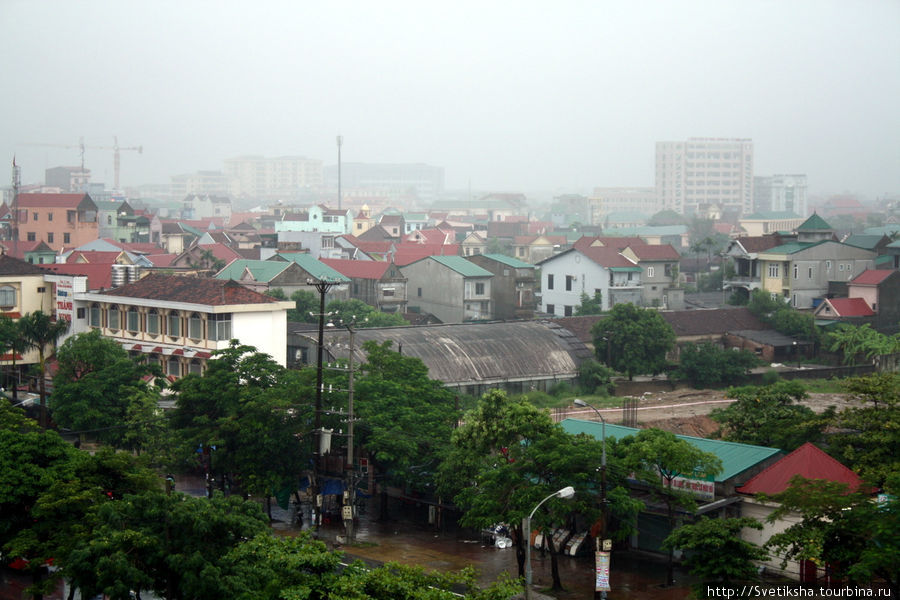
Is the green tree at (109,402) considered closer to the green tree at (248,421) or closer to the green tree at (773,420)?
the green tree at (248,421)

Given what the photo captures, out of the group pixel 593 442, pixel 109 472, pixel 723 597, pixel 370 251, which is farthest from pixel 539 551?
pixel 370 251

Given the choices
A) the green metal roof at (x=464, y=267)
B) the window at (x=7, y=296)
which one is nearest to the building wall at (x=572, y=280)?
the green metal roof at (x=464, y=267)

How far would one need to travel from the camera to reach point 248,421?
31.5m

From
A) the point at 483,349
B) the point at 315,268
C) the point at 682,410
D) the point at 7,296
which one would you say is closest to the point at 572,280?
the point at 315,268

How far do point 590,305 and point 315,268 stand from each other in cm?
1793

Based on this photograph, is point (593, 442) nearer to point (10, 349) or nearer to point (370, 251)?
point (10, 349)

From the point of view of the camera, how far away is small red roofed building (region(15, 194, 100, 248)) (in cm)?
9094

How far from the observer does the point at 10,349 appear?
48.0 m

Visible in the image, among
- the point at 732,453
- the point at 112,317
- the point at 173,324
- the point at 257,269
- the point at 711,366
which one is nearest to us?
the point at 732,453

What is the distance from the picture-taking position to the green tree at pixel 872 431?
2705cm

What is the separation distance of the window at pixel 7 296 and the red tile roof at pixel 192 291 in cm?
632

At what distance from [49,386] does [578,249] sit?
38.7 meters

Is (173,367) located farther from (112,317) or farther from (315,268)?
(315,268)

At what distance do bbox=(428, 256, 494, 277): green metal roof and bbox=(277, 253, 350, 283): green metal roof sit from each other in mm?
6714
